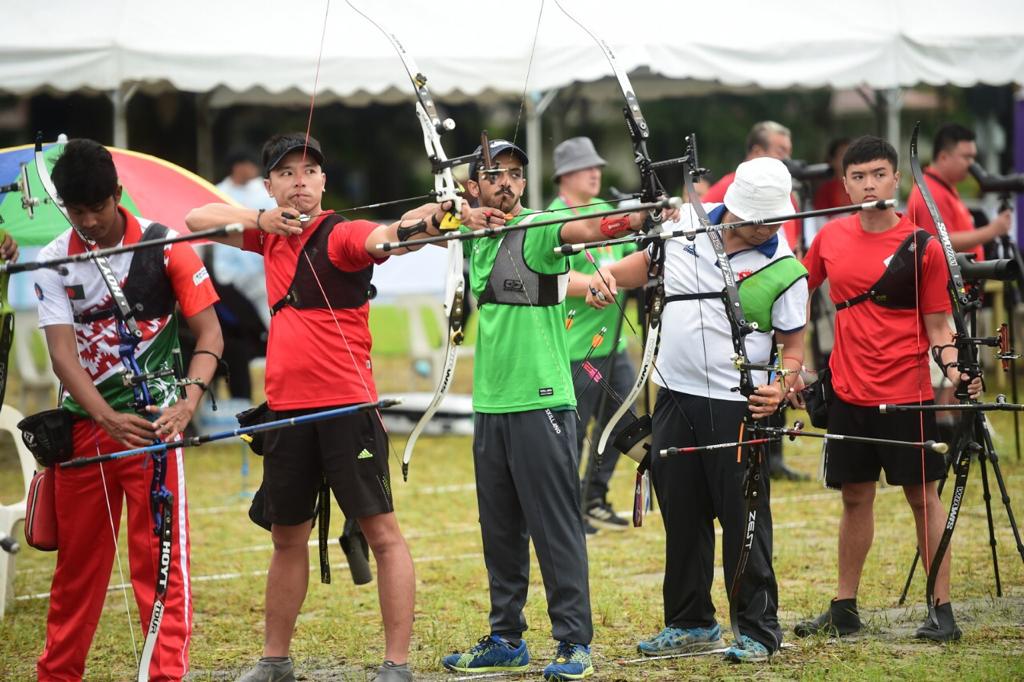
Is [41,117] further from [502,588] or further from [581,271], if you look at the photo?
[502,588]

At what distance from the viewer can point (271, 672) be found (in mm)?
4395

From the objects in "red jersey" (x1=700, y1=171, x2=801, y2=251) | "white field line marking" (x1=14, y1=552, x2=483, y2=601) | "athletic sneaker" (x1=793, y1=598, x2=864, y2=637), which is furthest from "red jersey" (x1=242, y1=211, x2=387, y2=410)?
"red jersey" (x1=700, y1=171, x2=801, y2=251)

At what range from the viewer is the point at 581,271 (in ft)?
21.6

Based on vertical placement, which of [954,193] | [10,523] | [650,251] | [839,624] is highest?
[954,193]

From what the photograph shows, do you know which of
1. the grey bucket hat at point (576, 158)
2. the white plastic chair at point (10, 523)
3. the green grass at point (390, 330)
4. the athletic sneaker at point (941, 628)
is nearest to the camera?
the athletic sneaker at point (941, 628)

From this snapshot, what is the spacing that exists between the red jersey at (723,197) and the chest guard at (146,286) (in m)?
2.93

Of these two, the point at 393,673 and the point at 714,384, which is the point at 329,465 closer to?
the point at 393,673

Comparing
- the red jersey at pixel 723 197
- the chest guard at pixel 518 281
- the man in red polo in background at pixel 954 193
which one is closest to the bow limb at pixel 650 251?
the chest guard at pixel 518 281

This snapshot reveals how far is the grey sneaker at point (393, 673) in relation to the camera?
13.8ft

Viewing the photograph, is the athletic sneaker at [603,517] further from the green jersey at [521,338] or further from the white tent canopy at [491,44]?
the white tent canopy at [491,44]

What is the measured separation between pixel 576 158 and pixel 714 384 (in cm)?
277

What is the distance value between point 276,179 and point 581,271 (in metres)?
2.62

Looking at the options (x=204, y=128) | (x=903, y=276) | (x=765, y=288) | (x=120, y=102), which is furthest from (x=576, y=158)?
(x=204, y=128)

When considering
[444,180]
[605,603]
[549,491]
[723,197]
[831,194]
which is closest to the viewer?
[444,180]
